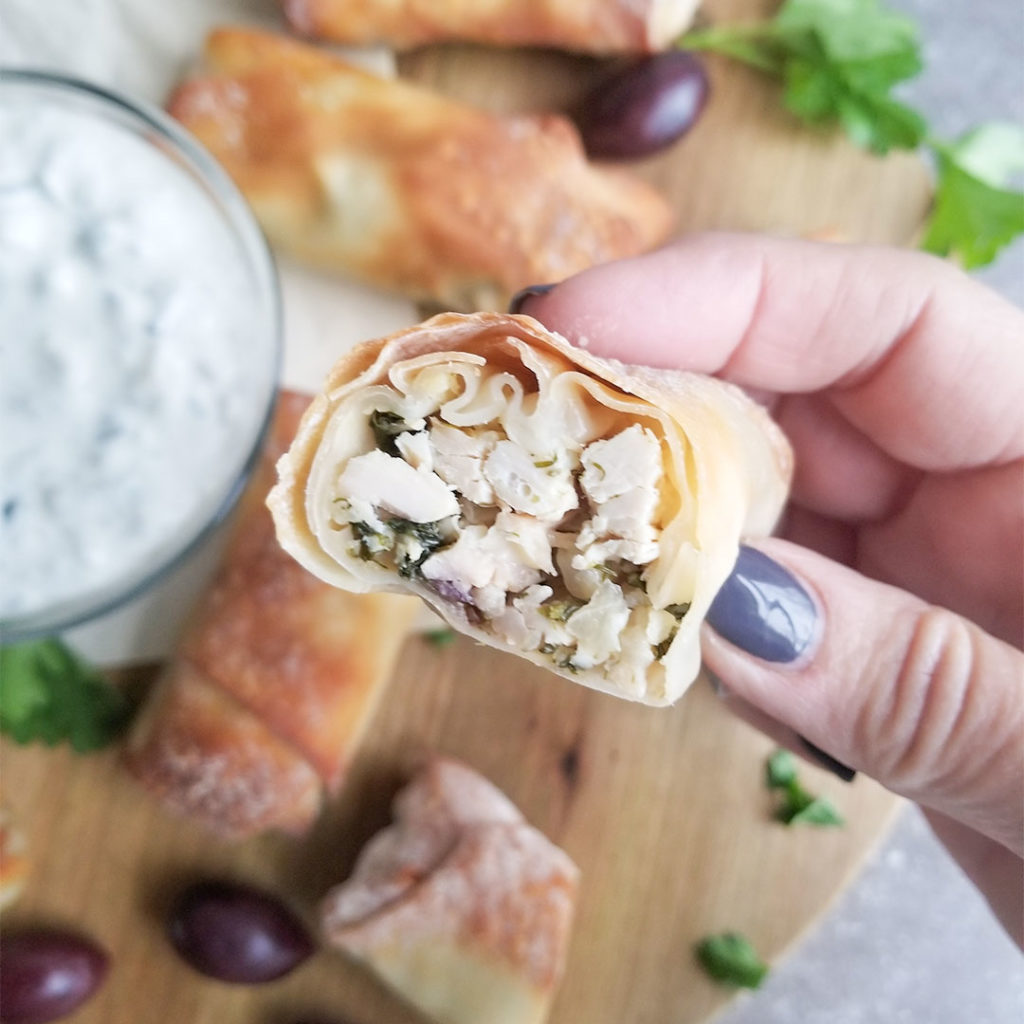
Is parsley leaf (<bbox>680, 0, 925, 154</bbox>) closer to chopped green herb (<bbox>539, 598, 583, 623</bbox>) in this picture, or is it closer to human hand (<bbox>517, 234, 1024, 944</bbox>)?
human hand (<bbox>517, 234, 1024, 944</bbox>)

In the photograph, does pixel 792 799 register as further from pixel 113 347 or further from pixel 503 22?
pixel 503 22

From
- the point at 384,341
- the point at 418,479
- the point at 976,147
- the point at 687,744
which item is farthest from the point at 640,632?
the point at 976,147

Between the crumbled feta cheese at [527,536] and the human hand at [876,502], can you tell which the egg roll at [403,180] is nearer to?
the human hand at [876,502]

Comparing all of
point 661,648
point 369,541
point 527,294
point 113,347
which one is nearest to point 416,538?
point 369,541

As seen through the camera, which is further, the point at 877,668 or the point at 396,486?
the point at 877,668

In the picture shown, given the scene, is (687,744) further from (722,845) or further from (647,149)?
(647,149)

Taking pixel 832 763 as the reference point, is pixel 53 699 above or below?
below

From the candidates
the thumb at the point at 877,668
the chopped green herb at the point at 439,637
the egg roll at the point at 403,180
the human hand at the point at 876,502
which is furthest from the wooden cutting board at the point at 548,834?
the egg roll at the point at 403,180
